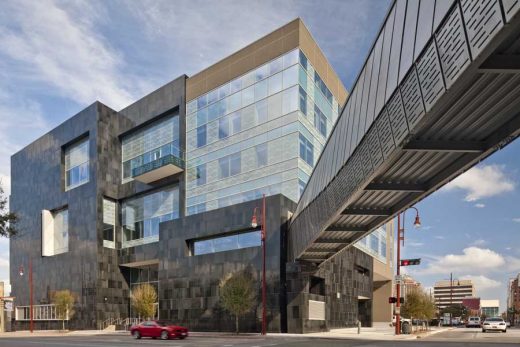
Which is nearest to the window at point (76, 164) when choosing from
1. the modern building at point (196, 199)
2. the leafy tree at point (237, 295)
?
the modern building at point (196, 199)

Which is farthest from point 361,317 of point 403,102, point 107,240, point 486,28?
point 486,28

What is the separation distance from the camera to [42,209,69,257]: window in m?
60.2

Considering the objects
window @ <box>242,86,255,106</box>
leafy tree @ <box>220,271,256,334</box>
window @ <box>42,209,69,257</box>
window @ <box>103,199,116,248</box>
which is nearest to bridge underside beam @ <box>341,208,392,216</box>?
leafy tree @ <box>220,271,256,334</box>

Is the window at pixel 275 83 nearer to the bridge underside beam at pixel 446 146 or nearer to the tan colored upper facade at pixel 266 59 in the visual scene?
the tan colored upper facade at pixel 266 59

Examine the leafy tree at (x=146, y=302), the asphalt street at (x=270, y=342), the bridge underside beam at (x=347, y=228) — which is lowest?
the leafy tree at (x=146, y=302)

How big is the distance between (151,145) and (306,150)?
19914mm

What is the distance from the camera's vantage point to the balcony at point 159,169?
4744cm

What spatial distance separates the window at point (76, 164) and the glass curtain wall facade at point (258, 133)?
15.7 m

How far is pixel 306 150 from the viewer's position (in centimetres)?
4128

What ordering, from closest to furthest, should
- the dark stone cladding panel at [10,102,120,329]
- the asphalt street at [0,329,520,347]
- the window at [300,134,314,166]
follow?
the asphalt street at [0,329,520,347] < the window at [300,134,314,166] < the dark stone cladding panel at [10,102,120,329]

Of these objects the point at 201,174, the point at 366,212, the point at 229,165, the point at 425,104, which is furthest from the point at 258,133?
the point at 425,104

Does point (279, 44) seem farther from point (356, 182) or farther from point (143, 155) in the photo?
point (356, 182)

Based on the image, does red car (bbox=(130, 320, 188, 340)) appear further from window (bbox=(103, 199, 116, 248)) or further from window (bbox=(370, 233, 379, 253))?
window (bbox=(370, 233, 379, 253))

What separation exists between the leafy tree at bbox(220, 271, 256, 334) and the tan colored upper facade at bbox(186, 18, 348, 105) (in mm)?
18820
